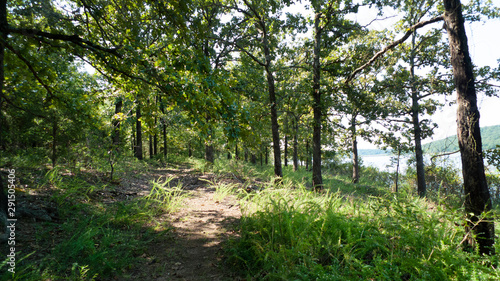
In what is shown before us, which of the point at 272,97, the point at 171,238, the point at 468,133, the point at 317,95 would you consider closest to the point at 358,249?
the point at 468,133

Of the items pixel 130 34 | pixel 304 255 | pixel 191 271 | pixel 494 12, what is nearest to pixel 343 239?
pixel 304 255

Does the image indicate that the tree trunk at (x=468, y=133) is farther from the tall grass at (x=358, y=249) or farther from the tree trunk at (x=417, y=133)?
the tree trunk at (x=417, y=133)

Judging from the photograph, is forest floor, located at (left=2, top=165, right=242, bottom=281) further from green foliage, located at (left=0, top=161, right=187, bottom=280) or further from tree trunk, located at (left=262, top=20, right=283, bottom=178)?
tree trunk, located at (left=262, top=20, right=283, bottom=178)

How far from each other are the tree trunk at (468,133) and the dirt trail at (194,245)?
9.12 feet

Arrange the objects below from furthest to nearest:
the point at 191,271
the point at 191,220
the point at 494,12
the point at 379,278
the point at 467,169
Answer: the point at 494,12
the point at 191,220
the point at 191,271
the point at 467,169
the point at 379,278

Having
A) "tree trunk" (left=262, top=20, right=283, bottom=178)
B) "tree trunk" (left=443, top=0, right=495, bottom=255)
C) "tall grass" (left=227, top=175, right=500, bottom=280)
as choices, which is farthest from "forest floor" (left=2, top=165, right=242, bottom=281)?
"tree trunk" (left=443, top=0, right=495, bottom=255)

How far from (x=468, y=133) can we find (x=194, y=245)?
3850mm

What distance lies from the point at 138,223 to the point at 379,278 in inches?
143

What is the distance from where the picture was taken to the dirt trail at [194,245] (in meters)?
2.64

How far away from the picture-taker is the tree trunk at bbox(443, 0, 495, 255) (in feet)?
7.72

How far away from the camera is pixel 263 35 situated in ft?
23.2

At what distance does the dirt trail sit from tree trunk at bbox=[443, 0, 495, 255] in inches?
109

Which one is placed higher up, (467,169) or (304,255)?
(467,169)

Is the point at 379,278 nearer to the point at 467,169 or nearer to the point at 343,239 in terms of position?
the point at 343,239
